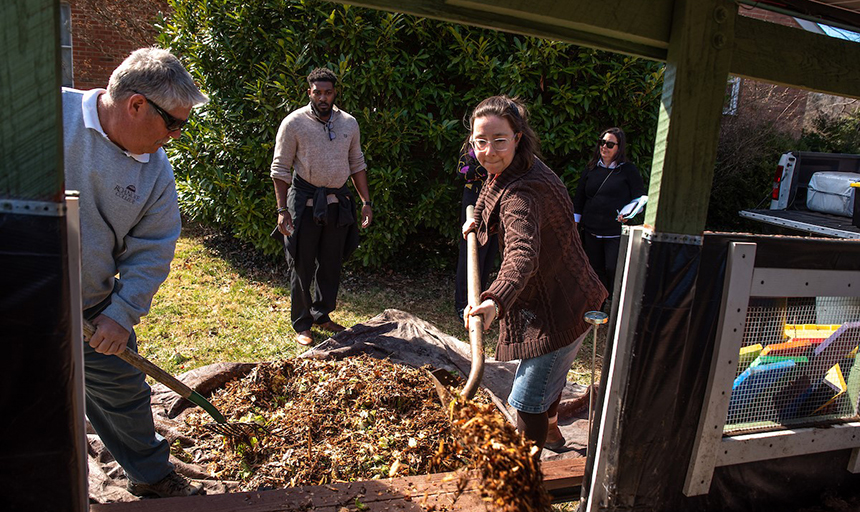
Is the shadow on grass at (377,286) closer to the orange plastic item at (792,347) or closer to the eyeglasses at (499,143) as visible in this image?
the eyeglasses at (499,143)

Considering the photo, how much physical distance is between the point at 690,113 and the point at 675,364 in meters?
0.94

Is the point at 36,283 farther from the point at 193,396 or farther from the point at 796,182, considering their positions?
the point at 796,182

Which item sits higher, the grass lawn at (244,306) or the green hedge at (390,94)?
the green hedge at (390,94)

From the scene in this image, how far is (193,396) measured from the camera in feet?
10.8

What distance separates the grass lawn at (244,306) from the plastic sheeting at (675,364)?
2601 mm

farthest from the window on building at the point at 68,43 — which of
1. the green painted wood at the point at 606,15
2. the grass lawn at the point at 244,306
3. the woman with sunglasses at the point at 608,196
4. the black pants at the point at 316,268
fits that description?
the green painted wood at the point at 606,15

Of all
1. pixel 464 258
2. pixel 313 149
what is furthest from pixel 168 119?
pixel 464 258

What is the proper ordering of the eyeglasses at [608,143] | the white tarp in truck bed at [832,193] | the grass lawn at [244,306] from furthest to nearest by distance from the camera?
1. the white tarp in truck bed at [832,193]
2. the eyeglasses at [608,143]
3. the grass lawn at [244,306]

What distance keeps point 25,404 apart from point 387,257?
570 centimetres

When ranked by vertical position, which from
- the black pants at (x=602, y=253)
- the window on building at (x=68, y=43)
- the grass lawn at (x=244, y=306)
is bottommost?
the grass lawn at (x=244, y=306)

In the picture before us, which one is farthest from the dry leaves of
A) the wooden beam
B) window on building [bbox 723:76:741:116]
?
window on building [bbox 723:76:741:116]

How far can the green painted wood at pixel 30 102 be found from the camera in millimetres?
1584

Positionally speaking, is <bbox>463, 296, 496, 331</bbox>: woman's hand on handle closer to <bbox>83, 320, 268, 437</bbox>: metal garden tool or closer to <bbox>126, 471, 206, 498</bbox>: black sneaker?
<bbox>83, 320, 268, 437</bbox>: metal garden tool

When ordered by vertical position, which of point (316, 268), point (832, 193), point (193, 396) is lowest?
point (193, 396)
